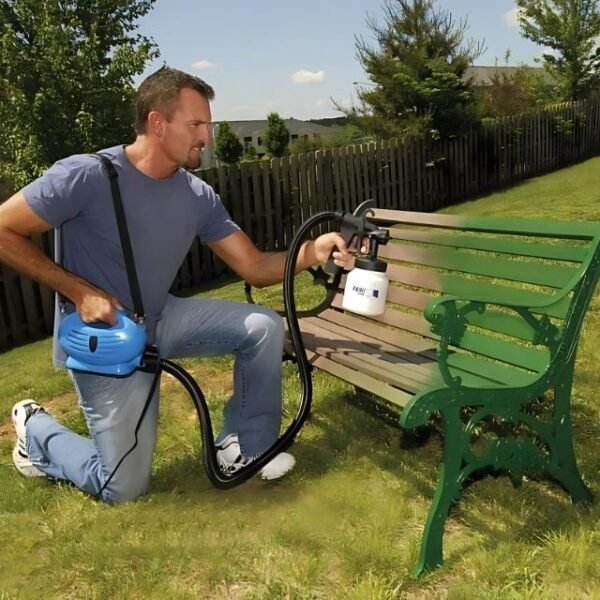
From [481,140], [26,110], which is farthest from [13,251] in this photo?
[481,140]

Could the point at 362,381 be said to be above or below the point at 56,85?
below

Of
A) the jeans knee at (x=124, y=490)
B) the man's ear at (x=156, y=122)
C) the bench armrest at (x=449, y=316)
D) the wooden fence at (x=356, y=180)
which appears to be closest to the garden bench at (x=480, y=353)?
the bench armrest at (x=449, y=316)

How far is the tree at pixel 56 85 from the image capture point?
1250 cm

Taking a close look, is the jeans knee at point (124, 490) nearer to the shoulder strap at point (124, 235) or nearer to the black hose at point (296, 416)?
the black hose at point (296, 416)

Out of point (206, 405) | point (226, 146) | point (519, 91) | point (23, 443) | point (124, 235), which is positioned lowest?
point (23, 443)

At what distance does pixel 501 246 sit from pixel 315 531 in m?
1.30

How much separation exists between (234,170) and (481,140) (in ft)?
24.4

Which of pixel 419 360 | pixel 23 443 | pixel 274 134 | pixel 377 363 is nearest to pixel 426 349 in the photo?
pixel 419 360

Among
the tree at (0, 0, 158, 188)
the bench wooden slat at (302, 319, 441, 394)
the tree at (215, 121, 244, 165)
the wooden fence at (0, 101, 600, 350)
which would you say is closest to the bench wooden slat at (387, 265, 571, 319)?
the bench wooden slat at (302, 319, 441, 394)

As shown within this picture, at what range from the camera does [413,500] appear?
8.63 ft

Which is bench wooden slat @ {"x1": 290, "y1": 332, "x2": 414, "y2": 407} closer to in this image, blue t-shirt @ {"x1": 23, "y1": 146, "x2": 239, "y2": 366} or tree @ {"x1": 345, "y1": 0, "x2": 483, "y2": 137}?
blue t-shirt @ {"x1": 23, "y1": 146, "x2": 239, "y2": 366}

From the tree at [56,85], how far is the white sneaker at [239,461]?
10.7 metres

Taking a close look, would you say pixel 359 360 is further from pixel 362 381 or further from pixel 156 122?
pixel 156 122

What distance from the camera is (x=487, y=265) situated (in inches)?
109
